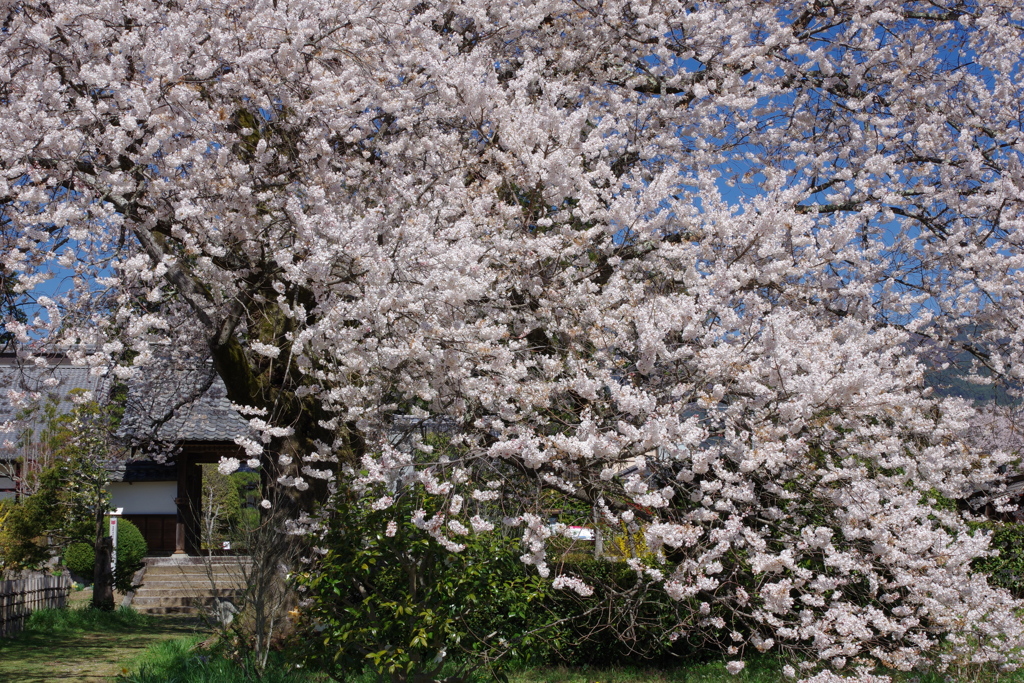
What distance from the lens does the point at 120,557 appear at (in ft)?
50.8

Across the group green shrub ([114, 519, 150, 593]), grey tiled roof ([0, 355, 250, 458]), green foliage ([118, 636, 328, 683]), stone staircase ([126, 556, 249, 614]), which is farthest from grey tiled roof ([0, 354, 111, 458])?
stone staircase ([126, 556, 249, 614])

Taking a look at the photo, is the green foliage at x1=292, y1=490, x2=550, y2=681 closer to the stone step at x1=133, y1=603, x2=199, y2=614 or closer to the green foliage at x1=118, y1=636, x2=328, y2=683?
the green foliage at x1=118, y1=636, x2=328, y2=683

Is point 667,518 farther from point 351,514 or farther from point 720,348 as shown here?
point 351,514

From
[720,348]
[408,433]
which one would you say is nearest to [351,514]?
[408,433]

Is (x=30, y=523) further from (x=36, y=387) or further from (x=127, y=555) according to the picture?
(x=36, y=387)

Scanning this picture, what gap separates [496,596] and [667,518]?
263 centimetres

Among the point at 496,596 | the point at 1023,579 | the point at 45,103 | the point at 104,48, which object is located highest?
the point at 104,48

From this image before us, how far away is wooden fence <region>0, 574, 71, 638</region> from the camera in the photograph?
10891 millimetres

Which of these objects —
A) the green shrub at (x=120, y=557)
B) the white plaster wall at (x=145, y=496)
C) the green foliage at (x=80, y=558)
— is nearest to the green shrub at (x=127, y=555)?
the green shrub at (x=120, y=557)

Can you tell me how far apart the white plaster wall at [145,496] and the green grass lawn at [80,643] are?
22.6ft

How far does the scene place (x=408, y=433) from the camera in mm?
5863

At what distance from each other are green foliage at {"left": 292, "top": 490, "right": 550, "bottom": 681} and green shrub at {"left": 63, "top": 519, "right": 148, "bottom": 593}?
11.8 meters

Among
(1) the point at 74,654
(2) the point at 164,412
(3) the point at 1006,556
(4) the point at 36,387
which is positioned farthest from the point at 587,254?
(2) the point at 164,412

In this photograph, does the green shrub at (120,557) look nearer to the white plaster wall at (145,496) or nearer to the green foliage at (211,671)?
the white plaster wall at (145,496)
